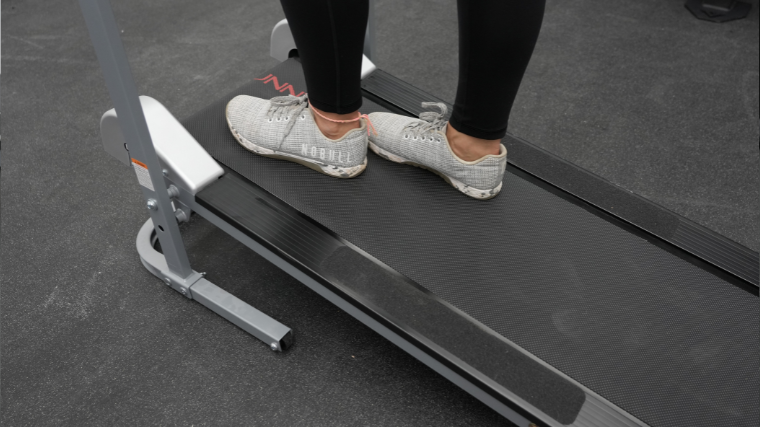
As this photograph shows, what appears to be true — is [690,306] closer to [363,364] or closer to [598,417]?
[598,417]

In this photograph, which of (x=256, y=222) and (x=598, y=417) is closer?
(x=598, y=417)

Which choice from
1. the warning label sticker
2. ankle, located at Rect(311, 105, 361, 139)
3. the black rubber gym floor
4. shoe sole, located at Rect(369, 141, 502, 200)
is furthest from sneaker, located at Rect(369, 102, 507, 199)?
the warning label sticker

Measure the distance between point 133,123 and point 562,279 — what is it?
77 cm

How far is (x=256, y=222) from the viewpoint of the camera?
1.08 meters

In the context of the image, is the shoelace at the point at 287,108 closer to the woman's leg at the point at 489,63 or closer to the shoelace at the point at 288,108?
the shoelace at the point at 288,108

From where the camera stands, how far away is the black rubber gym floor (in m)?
1.07

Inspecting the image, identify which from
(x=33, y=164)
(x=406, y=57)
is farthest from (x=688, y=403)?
(x=33, y=164)

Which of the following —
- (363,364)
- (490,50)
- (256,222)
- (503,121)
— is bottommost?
(363,364)

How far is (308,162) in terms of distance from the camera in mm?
1173

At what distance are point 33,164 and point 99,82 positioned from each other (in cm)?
41

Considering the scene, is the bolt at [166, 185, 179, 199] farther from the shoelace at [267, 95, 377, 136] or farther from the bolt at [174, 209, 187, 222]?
the shoelace at [267, 95, 377, 136]

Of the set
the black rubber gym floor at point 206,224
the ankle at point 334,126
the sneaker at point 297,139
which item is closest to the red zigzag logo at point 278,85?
the sneaker at point 297,139

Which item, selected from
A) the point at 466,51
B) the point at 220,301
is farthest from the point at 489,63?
the point at 220,301

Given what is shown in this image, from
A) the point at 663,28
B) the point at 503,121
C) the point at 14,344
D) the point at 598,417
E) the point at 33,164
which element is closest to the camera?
the point at 598,417
